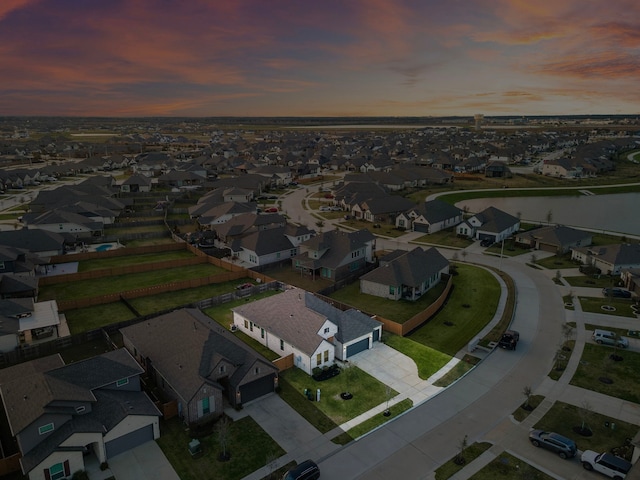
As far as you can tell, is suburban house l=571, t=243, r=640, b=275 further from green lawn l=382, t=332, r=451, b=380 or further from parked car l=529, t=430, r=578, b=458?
parked car l=529, t=430, r=578, b=458

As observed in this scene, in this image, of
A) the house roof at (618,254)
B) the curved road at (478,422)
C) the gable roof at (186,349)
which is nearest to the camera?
the curved road at (478,422)

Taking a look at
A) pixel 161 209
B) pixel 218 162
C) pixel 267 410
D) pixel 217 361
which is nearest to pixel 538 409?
pixel 267 410

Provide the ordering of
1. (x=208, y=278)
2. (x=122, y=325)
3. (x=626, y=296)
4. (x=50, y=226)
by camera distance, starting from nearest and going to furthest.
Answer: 1. (x=122, y=325)
2. (x=626, y=296)
3. (x=208, y=278)
4. (x=50, y=226)

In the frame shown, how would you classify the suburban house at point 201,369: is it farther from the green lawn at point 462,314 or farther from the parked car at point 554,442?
the parked car at point 554,442

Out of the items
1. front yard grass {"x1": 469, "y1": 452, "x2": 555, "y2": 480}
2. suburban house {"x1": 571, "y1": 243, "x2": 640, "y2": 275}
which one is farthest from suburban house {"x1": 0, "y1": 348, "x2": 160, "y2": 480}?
suburban house {"x1": 571, "y1": 243, "x2": 640, "y2": 275}

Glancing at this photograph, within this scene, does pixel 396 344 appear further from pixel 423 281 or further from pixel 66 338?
pixel 66 338

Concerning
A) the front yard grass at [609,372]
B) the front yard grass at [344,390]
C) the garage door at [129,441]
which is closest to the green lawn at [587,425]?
the front yard grass at [609,372]

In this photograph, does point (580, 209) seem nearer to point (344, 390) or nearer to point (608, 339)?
point (608, 339)
